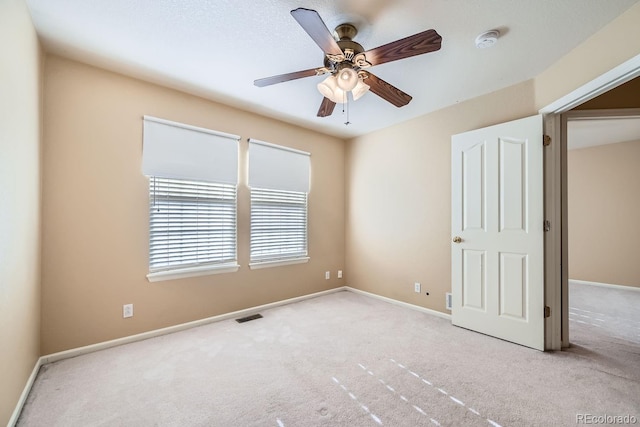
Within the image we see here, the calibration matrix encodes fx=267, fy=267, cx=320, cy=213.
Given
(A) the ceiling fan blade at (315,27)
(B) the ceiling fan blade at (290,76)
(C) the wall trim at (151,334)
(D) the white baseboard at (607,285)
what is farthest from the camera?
(D) the white baseboard at (607,285)

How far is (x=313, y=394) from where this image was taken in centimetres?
182

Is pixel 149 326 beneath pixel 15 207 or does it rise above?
beneath

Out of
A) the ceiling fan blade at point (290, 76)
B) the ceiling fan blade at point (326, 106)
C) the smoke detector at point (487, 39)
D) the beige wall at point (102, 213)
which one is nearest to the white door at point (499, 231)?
the smoke detector at point (487, 39)

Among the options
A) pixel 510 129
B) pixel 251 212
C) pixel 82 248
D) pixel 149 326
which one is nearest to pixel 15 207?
pixel 82 248

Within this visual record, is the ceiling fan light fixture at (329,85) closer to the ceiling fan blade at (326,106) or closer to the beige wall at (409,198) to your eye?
the ceiling fan blade at (326,106)

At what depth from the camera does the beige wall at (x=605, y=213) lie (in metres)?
4.58

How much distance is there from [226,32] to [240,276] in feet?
8.27

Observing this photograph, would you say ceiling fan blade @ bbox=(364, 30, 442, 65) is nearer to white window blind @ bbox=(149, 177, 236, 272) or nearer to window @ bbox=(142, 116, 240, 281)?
window @ bbox=(142, 116, 240, 281)

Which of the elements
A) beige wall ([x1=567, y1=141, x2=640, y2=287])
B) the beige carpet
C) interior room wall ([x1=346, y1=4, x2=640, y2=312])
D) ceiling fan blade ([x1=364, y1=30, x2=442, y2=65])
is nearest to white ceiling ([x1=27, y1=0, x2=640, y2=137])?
interior room wall ([x1=346, y1=4, x2=640, y2=312])

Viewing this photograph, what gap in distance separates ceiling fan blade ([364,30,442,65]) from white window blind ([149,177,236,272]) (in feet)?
7.28

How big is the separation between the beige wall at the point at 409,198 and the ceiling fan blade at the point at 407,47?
174 centimetres

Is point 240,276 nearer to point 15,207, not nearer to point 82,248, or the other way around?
point 82,248

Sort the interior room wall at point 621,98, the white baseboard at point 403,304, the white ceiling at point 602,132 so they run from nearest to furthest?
the interior room wall at point 621,98 → the white baseboard at point 403,304 → the white ceiling at point 602,132

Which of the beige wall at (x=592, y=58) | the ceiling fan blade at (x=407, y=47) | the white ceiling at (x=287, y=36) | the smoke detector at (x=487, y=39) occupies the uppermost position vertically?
the white ceiling at (x=287, y=36)
